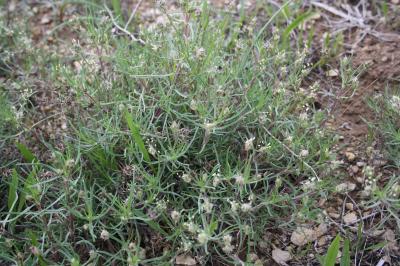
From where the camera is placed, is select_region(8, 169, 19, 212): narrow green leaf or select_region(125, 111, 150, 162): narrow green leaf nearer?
select_region(125, 111, 150, 162): narrow green leaf

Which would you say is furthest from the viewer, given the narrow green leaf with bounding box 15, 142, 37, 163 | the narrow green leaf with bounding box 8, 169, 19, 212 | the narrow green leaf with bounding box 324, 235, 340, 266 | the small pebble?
the small pebble

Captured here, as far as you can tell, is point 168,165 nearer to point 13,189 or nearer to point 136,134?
point 136,134

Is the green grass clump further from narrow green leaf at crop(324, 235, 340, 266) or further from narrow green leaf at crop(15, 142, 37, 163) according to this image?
narrow green leaf at crop(324, 235, 340, 266)

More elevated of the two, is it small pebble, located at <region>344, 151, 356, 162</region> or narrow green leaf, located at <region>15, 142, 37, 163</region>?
small pebble, located at <region>344, 151, 356, 162</region>

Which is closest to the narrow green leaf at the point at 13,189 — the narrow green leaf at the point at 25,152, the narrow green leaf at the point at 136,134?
the narrow green leaf at the point at 25,152

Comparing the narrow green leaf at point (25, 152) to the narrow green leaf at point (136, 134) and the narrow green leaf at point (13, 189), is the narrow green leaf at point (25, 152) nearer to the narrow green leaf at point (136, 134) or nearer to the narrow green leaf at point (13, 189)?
the narrow green leaf at point (13, 189)

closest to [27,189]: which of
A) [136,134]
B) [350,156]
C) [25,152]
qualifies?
[25,152]

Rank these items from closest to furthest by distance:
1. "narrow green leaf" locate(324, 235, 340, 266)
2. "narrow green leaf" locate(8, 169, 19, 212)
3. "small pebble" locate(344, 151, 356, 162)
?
"narrow green leaf" locate(324, 235, 340, 266)
"narrow green leaf" locate(8, 169, 19, 212)
"small pebble" locate(344, 151, 356, 162)

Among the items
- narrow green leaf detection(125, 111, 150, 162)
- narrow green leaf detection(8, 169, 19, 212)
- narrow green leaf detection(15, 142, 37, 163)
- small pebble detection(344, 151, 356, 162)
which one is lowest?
narrow green leaf detection(8, 169, 19, 212)

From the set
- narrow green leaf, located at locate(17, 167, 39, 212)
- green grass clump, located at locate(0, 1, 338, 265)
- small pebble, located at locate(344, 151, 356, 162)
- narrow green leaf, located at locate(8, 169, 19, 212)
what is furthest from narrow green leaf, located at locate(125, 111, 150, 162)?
small pebble, located at locate(344, 151, 356, 162)
